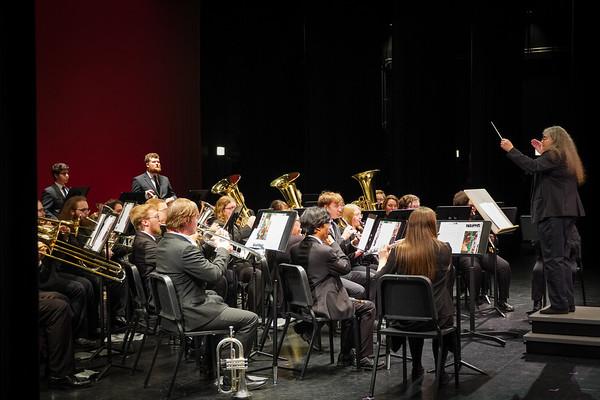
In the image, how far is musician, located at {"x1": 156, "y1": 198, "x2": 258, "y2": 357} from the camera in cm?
482

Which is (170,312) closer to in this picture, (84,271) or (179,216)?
(179,216)

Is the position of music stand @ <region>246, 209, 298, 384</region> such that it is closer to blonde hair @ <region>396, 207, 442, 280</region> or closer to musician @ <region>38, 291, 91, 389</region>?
blonde hair @ <region>396, 207, 442, 280</region>

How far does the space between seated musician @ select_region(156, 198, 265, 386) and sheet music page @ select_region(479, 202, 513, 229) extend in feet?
8.82

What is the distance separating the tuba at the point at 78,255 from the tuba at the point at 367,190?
14.6 ft

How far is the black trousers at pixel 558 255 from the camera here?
598cm

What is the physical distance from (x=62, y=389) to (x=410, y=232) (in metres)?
2.67

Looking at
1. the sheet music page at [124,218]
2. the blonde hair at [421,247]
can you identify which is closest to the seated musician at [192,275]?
the blonde hair at [421,247]

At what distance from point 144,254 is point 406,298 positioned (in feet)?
7.56

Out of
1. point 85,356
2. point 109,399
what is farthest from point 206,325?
point 85,356

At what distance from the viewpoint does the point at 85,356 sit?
6.14m

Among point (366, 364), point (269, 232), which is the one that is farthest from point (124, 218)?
point (366, 364)

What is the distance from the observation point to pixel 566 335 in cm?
597

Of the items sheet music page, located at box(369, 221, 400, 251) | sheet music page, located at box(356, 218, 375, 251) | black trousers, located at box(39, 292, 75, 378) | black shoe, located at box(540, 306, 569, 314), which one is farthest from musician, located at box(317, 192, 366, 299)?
black trousers, located at box(39, 292, 75, 378)

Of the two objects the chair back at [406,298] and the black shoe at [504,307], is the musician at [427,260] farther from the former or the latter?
the black shoe at [504,307]
